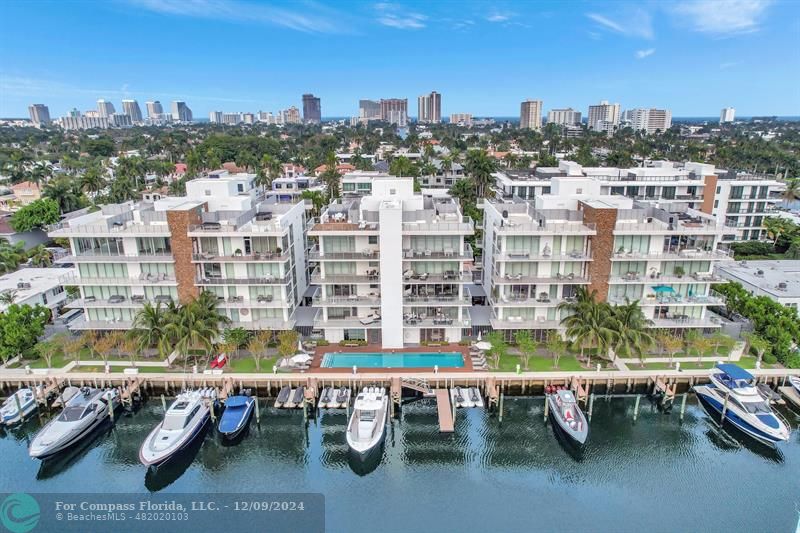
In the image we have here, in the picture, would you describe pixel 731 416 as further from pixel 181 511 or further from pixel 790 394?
pixel 181 511

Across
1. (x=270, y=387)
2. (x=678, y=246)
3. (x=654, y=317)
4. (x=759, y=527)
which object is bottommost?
(x=759, y=527)

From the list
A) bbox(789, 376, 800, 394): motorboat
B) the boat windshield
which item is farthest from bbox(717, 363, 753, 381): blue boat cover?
the boat windshield

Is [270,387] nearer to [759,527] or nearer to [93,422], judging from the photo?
[93,422]

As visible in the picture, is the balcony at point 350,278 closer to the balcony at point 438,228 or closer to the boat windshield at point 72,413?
the balcony at point 438,228

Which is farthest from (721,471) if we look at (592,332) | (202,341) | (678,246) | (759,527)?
(202,341)

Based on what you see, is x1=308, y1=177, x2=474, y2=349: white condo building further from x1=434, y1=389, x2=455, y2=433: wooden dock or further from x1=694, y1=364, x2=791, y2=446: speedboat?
x1=694, y1=364, x2=791, y2=446: speedboat

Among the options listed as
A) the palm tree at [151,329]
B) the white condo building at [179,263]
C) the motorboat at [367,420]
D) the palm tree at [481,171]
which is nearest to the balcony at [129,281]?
the white condo building at [179,263]
